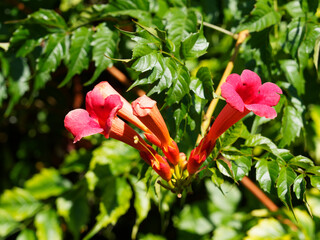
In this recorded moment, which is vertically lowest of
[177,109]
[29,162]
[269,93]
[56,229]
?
[29,162]

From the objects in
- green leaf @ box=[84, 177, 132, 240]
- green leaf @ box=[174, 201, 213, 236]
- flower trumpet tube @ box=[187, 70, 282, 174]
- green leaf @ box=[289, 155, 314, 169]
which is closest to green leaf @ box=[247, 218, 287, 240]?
green leaf @ box=[174, 201, 213, 236]

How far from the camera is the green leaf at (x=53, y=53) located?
6.86 ft

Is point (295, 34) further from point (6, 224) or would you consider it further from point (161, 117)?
point (6, 224)

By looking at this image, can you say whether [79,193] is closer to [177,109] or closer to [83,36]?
[83,36]

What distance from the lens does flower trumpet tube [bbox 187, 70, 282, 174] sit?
4.37 ft

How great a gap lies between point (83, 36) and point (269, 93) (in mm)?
1184

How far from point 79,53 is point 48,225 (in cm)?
136

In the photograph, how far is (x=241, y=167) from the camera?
155 centimetres

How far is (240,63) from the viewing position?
6.73ft

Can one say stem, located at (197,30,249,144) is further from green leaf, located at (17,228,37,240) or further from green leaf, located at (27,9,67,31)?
green leaf, located at (17,228,37,240)

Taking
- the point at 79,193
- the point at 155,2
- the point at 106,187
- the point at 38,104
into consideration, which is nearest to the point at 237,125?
the point at 155,2

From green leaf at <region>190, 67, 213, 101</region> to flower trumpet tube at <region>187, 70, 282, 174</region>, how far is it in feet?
0.49

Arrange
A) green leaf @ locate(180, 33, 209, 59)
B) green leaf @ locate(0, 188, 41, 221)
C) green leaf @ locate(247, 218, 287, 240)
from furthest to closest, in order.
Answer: green leaf @ locate(0, 188, 41, 221) < green leaf @ locate(247, 218, 287, 240) < green leaf @ locate(180, 33, 209, 59)

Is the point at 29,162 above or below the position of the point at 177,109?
below
